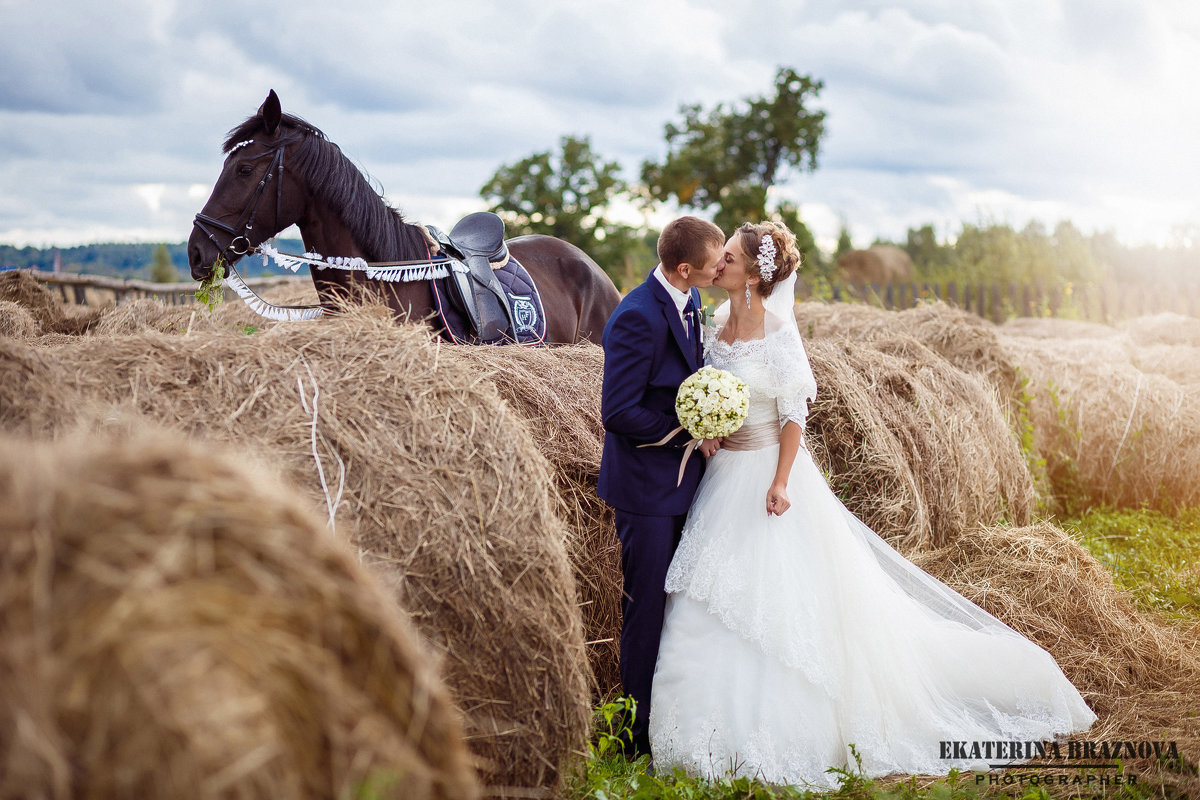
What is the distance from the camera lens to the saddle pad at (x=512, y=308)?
5840mm

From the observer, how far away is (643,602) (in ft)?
11.9

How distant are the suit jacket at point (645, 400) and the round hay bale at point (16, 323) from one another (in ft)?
12.4

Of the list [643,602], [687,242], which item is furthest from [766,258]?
[643,602]

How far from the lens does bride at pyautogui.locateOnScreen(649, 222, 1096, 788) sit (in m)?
3.40

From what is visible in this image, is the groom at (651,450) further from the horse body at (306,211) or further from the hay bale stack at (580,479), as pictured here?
the horse body at (306,211)

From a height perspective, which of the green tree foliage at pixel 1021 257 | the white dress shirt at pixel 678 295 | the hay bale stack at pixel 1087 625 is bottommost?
the hay bale stack at pixel 1087 625

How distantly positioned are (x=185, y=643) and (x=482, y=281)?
4894 mm

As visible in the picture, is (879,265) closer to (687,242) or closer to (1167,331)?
(1167,331)

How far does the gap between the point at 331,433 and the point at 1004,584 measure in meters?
3.95

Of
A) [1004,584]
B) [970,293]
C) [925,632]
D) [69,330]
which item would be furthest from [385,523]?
[970,293]

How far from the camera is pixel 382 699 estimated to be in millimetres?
1577

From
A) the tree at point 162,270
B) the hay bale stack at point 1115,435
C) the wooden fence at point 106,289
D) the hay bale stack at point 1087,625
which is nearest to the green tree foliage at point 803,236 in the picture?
the hay bale stack at point 1115,435

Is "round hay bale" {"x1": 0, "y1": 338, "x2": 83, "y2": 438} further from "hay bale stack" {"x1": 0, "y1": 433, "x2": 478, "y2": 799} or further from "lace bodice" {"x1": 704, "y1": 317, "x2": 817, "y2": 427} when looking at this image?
"lace bodice" {"x1": 704, "y1": 317, "x2": 817, "y2": 427}

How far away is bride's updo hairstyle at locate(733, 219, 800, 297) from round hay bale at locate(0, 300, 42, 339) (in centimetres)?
431
